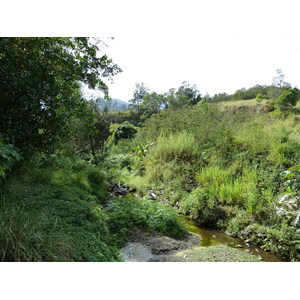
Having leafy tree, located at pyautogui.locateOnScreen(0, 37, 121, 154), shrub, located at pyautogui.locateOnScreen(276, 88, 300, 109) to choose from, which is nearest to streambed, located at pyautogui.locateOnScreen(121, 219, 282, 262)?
leafy tree, located at pyautogui.locateOnScreen(0, 37, 121, 154)

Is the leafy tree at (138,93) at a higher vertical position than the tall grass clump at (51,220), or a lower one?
higher

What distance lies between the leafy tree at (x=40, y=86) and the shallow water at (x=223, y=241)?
298 centimetres

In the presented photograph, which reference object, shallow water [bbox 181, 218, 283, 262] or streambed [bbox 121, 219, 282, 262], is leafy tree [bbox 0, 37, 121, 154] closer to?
streambed [bbox 121, 219, 282, 262]

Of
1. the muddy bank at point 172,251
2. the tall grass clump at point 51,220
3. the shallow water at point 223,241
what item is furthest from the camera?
the shallow water at point 223,241

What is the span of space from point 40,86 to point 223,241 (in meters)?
3.92

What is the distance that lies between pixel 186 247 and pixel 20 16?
13.3ft

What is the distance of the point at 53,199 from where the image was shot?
11.9 feet

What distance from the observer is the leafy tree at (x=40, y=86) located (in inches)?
143

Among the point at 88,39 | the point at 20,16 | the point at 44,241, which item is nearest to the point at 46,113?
the point at 20,16

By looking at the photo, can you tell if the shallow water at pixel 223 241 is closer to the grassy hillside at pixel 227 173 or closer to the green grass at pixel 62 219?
the grassy hillside at pixel 227 173

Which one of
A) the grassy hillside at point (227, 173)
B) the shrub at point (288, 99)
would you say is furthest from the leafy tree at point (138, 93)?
the grassy hillside at point (227, 173)

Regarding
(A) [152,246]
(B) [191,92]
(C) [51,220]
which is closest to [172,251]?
(A) [152,246]

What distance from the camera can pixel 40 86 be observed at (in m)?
3.87
